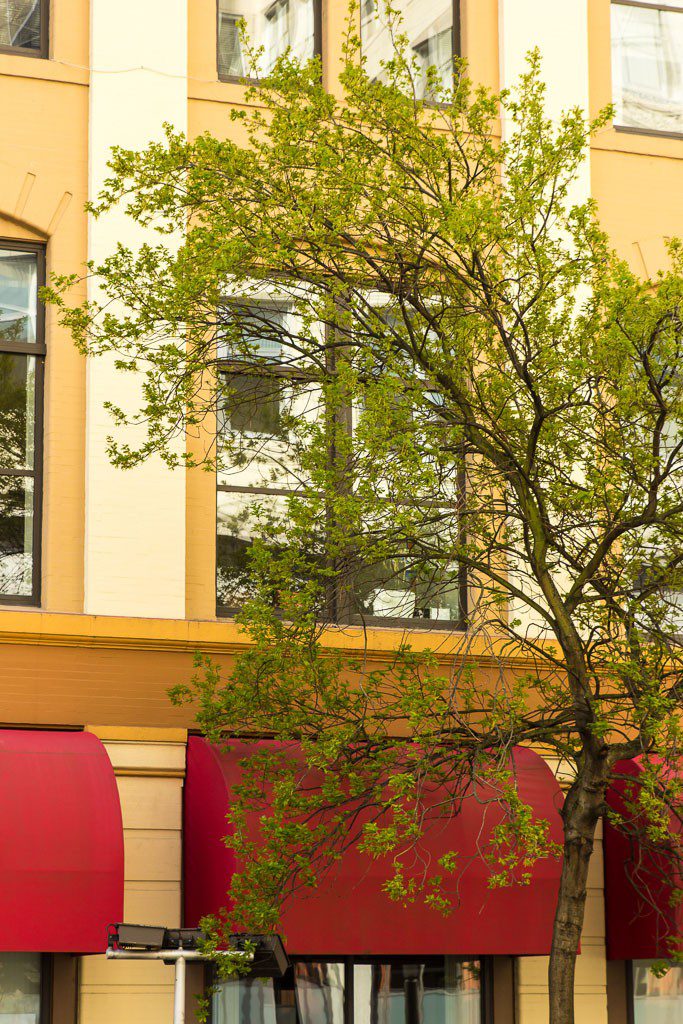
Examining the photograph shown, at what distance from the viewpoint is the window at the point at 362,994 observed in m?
11.8

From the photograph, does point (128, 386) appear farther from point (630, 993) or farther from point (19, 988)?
point (630, 993)

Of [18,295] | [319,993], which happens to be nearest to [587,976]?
[319,993]

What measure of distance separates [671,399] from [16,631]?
209 inches

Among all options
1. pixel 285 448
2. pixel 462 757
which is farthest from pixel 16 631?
pixel 462 757

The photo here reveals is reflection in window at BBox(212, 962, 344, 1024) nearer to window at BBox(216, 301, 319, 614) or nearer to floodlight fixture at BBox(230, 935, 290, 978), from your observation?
floodlight fixture at BBox(230, 935, 290, 978)

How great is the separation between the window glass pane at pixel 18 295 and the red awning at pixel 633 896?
6.18 m

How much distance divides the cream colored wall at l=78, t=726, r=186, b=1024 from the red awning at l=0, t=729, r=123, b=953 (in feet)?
2.52

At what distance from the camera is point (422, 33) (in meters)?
14.5

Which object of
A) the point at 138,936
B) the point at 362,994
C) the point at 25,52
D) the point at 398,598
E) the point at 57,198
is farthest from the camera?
the point at 398,598

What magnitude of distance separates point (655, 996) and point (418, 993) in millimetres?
2287

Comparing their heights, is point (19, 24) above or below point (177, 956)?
above

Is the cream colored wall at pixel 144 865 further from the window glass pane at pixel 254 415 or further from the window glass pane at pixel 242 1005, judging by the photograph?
the window glass pane at pixel 254 415

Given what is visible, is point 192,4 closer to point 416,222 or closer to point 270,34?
point 270,34

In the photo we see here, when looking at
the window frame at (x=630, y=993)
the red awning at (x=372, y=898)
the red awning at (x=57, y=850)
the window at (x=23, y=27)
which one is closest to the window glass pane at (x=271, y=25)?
the window at (x=23, y=27)
